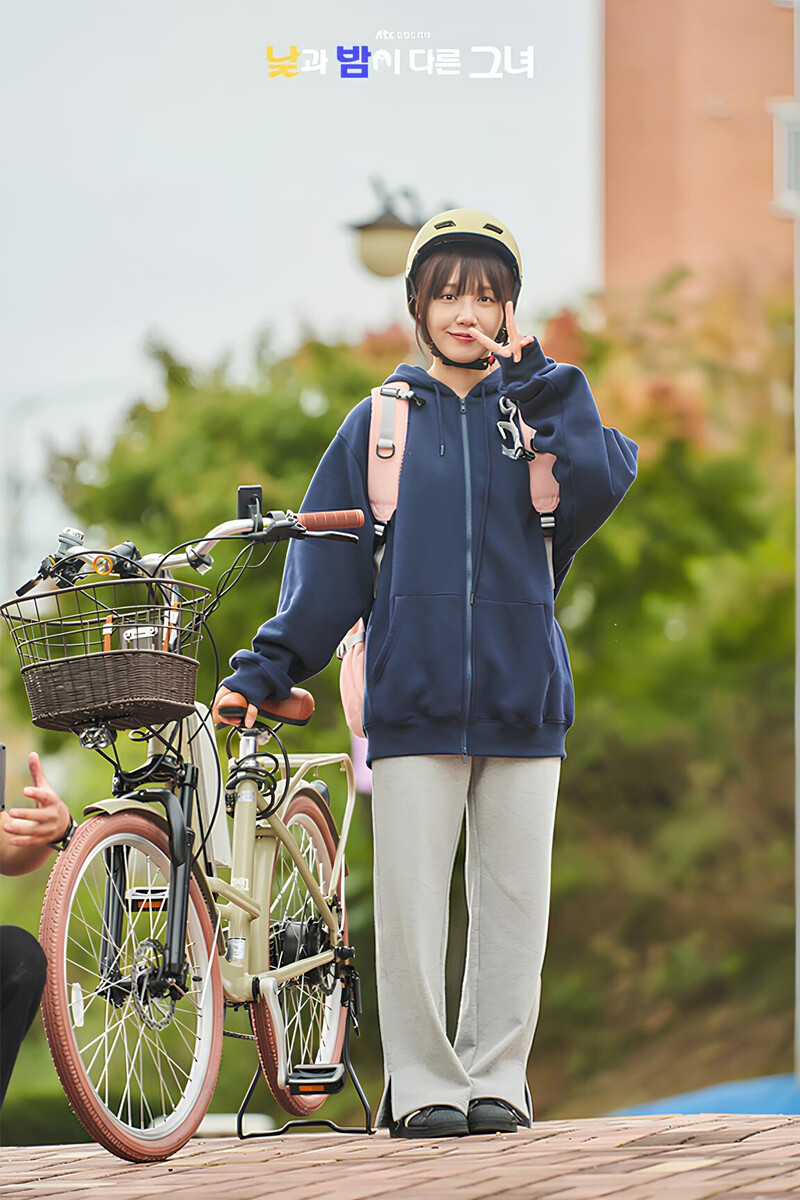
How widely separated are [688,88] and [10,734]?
2.55 meters

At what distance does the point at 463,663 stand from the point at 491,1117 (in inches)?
38.9

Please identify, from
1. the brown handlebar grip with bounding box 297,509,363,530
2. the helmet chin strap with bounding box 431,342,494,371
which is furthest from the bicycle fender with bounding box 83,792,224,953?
the helmet chin strap with bounding box 431,342,494,371

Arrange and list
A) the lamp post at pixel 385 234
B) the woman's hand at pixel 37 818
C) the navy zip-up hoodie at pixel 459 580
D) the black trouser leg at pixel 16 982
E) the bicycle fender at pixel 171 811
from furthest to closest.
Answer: the lamp post at pixel 385 234
the navy zip-up hoodie at pixel 459 580
the bicycle fender at pixel 171 811
the woman's hand at pixel 37 818
the black trouser leg at pixel 16 982

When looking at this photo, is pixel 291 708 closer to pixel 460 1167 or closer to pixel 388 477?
pixel 388 477

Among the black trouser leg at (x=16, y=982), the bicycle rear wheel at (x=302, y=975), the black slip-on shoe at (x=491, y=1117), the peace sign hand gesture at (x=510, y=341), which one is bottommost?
the black slip-on shoe at (x=491, y=1117)

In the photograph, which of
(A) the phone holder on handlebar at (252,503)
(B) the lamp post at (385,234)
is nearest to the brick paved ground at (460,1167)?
(A) the phone holder on handlebar at (252,503)

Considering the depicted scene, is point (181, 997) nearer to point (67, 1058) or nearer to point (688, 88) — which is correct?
point (67, 1058)

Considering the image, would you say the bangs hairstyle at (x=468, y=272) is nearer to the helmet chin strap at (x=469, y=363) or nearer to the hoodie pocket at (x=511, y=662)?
the helmet chin strap at (x=469, y=363)

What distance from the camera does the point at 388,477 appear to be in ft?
13.0

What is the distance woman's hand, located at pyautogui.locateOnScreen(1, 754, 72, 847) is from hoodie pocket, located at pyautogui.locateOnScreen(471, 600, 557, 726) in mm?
1035

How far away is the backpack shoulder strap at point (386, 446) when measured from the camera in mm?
Result: 3945

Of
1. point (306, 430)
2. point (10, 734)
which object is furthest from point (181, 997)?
point (306, 430)

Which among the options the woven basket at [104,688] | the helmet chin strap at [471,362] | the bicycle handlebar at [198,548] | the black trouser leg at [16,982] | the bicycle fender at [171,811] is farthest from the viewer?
the helmet chin strap at [471,362]

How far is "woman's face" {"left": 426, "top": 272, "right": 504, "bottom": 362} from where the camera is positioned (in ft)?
13.0
